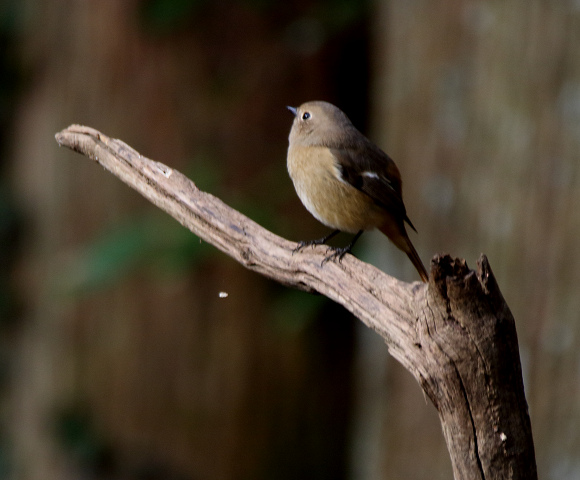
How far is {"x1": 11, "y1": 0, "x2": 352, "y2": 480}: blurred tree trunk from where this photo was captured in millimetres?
5340

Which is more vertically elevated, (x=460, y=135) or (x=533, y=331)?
(x=460, y=135)

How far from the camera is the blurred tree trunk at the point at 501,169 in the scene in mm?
3117

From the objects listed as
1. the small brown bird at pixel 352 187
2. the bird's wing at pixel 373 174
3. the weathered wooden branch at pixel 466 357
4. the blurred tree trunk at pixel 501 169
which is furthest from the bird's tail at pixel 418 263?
the weathered wooden branch at pixel 466 357

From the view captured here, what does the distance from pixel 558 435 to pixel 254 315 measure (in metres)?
2.80

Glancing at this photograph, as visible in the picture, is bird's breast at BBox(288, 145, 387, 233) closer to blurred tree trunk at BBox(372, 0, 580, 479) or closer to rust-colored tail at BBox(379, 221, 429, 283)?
rust-colored tail at BBox(379, 221, 429, 283)

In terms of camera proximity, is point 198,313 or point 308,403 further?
point 308,403

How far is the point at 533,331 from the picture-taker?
3203mm

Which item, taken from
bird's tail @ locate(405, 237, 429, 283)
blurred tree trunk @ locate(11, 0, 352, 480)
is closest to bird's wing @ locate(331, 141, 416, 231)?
bird's tail @ locate(405, 237, 429, 283)

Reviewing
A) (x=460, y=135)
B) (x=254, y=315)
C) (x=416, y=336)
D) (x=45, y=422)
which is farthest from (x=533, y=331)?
(x=45, y=422)

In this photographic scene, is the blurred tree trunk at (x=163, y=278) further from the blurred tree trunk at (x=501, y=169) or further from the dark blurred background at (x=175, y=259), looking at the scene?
the blurred tree trunk at (x=501, y=169)

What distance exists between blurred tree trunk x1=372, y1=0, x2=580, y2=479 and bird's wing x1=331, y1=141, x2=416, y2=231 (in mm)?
427

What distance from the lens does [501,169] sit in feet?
11.2

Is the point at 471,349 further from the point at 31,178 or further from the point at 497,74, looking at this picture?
the point at 31,178

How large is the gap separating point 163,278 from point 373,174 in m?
2.36
